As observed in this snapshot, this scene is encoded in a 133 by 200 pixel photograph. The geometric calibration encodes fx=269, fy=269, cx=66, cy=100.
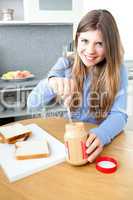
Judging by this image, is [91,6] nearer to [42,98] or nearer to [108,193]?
[42,98]

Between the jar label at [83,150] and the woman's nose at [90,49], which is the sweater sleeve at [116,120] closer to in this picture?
the jar label at [83,150]

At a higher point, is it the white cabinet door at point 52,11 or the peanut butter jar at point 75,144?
the white cabinet door at point 52,11

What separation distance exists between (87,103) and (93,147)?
0.56m

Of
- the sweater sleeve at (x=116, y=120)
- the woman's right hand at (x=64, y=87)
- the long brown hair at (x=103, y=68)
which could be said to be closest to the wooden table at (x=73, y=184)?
the sweater sleeve at (x=116, y=120)

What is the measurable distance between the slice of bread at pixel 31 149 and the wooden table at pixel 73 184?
0.24 ft

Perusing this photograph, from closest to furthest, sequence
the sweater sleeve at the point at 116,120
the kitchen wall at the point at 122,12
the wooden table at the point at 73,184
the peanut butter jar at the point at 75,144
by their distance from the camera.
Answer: the wooden table at the point at 73,184 < the peanut butter jar at the point at 75,144 < the sweater sleeve at the point at 116,120 < the kitchen wall at the point at 122,12

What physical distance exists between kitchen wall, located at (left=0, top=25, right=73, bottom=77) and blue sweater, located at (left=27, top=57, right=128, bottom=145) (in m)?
Answer: 1.23

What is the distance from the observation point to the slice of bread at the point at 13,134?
1.00m

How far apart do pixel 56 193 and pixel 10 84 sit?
5.20ft

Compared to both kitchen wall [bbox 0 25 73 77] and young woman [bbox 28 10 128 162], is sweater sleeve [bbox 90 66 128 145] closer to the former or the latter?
young woman [bbox 28 10 128 162]

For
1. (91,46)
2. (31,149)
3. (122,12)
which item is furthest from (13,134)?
(122,12)

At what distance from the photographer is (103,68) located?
1318 millimetres

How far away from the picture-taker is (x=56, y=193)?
0.70 meters

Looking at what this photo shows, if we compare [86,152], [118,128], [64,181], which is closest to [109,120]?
[118,128]
